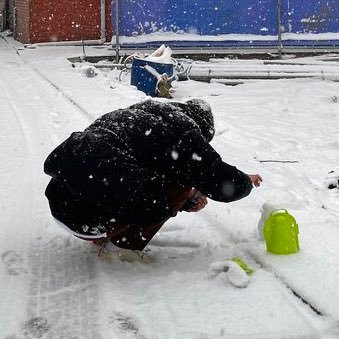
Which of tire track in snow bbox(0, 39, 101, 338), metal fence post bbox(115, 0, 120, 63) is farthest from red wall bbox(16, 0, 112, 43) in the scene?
tire track in snow bbox(0, 39, 101, 338)

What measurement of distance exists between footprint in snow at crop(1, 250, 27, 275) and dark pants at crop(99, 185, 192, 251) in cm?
50

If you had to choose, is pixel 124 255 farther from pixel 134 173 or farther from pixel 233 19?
pixel 233 19

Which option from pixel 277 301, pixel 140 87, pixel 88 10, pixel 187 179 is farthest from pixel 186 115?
pixel 88 10

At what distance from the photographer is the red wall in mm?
16297

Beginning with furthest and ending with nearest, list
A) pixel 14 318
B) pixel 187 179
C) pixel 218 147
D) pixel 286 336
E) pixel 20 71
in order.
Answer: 1. pixel 20 71
2. pixel 218 147
3. pixel 187 179
4. pixel 14 318
5. pixel 286 336

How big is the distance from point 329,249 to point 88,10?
14.7m

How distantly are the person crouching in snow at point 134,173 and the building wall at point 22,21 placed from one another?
14.5 m

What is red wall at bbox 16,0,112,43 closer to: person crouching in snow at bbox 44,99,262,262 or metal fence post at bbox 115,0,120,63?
metal fence post at bbox 115,0,120,63

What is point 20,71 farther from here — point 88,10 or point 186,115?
point 186,115

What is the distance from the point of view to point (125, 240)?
303 cm

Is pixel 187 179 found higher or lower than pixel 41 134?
higher

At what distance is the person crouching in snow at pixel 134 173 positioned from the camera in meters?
2.78

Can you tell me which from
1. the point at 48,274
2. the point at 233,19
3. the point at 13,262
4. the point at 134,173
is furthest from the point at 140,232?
the point at 233,19

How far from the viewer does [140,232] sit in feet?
9.87
